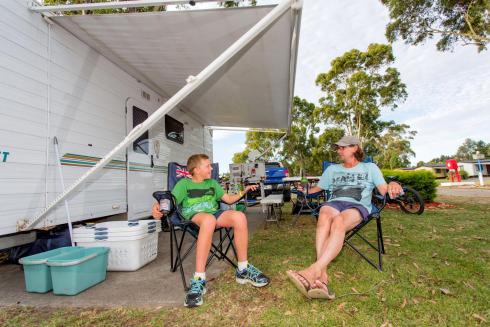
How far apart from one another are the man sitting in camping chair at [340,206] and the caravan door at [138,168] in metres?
2.82

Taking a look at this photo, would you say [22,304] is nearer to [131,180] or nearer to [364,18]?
[131,180]

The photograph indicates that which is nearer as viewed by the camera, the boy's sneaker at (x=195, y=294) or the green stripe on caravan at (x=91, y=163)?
the boy's sneaker at (x=195, y=294)

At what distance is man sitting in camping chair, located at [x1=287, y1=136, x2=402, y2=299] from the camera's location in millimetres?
1750

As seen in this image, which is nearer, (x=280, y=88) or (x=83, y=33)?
(x=83, y=33)

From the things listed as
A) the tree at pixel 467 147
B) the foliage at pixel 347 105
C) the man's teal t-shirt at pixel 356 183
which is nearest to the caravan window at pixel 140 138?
the man's teal t-shirt at pixel 356 183

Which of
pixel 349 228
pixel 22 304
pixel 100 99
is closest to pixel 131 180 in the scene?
pixel 100 99

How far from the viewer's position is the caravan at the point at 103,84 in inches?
93.4

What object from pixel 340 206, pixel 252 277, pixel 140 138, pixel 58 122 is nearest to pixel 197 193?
pixel 252 277

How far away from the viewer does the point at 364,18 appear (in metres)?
8.99

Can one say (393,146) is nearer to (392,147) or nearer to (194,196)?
(392,147)

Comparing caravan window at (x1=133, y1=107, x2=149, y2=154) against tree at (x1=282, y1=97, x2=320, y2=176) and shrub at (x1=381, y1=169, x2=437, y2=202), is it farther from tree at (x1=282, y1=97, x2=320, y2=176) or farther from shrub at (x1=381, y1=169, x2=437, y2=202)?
tree at (x1=282, y1=97, x2=320, y2=176)

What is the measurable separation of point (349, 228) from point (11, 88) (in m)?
3.05

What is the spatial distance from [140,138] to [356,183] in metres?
3.39

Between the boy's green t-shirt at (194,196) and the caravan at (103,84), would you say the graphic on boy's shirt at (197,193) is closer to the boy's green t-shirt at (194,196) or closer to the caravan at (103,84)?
the boy's green t-shirt at (194,196)
